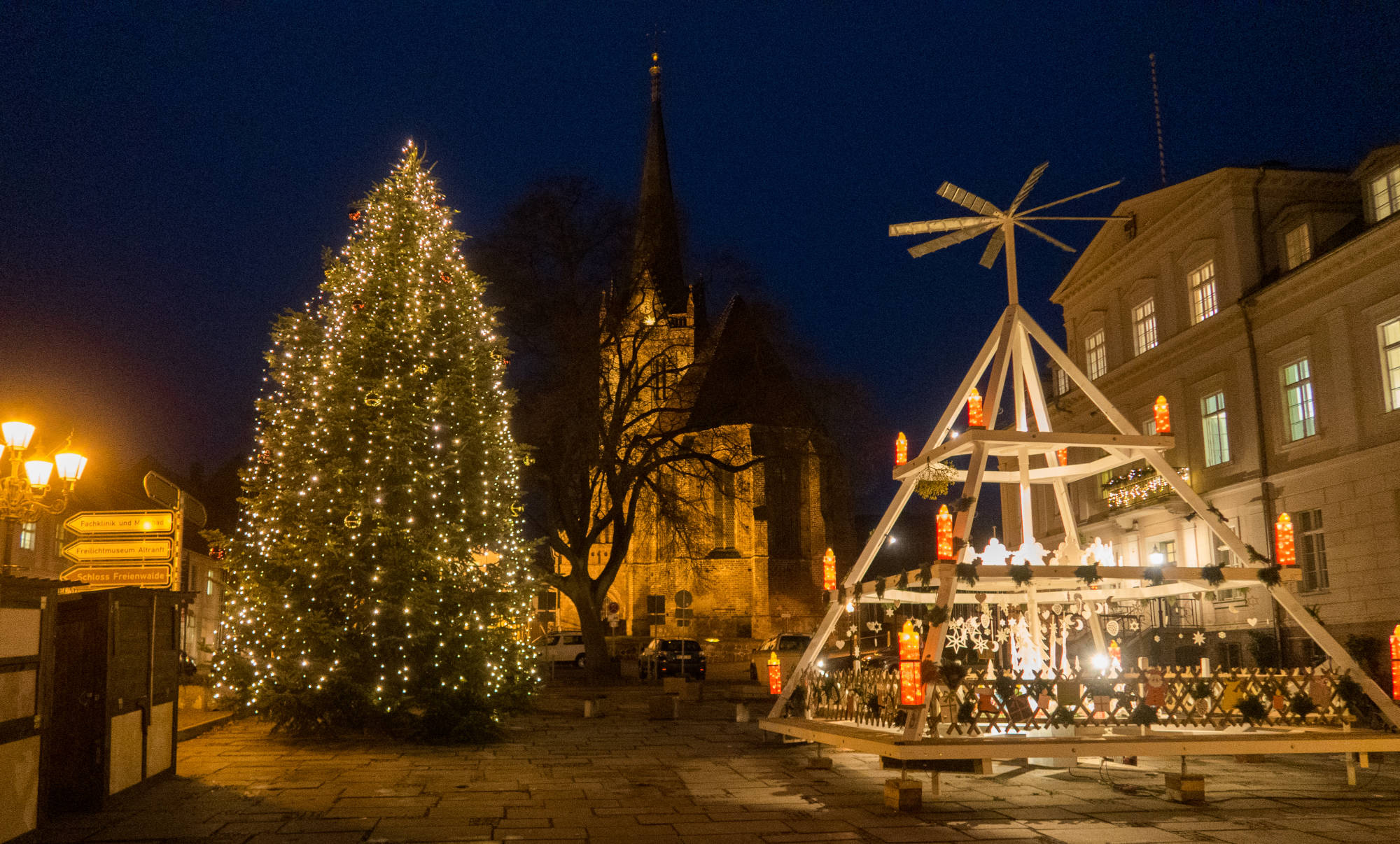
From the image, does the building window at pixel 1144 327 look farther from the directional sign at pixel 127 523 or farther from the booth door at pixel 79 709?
the booth door at pixel 79 709

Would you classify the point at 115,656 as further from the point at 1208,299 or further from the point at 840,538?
the point at 840,538

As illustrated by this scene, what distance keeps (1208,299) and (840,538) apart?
1276 inches

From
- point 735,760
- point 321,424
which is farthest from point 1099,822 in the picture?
point 321,424

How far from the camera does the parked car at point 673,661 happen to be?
42188 millimetres

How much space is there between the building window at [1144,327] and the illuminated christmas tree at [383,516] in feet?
69.0

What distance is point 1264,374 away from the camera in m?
26.7

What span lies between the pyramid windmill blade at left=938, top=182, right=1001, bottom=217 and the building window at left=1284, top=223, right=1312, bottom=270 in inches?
461

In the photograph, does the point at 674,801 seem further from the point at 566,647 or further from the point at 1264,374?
the point at 566,647

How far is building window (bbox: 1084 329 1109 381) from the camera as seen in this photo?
35.3m

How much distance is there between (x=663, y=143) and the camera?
6209 centimetres

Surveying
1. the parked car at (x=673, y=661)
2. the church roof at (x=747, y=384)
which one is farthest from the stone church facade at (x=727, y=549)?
the parked car at (x=673, y=661)

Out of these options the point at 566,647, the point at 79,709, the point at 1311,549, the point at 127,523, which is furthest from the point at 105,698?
the point at 566,647

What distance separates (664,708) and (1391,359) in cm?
1688

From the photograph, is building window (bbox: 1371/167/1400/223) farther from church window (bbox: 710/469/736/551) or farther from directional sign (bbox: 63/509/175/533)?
church window (bbox: 710/469/736/551)
